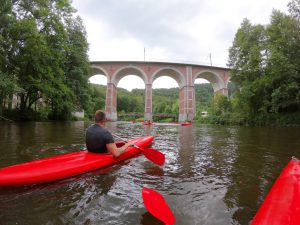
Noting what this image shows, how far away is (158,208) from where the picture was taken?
1933 millimetres

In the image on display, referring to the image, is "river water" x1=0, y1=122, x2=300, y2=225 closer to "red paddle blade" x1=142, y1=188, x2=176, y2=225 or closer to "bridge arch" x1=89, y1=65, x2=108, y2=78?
"red paddle blade" x1=142, y1=188, x2=176, y2=225

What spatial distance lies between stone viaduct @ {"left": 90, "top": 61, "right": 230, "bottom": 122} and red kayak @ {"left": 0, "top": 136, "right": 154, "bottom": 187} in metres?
33.5

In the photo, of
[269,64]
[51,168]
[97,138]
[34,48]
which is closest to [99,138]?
[97,138]

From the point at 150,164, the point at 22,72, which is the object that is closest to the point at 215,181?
the point at 150,164

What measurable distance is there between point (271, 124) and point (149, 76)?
22951mm

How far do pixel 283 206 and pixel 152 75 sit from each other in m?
37.1

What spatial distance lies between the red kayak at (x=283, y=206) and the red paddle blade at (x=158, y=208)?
25.5 inches

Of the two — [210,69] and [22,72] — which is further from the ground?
[210,69]

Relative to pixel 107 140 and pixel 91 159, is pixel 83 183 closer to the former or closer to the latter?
pixel 91 159

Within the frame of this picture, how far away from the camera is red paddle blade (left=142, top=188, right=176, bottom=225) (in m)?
1.85

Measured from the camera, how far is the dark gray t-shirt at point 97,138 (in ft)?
11.9

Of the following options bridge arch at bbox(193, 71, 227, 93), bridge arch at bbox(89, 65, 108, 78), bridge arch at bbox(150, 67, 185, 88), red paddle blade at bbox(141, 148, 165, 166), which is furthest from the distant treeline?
bridge arch at bbox(193, 71, 227, 93)

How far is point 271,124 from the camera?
19.3 metres

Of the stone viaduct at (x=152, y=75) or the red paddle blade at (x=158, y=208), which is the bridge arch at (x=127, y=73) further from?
the red paddle blade at (x=158, y=208)
